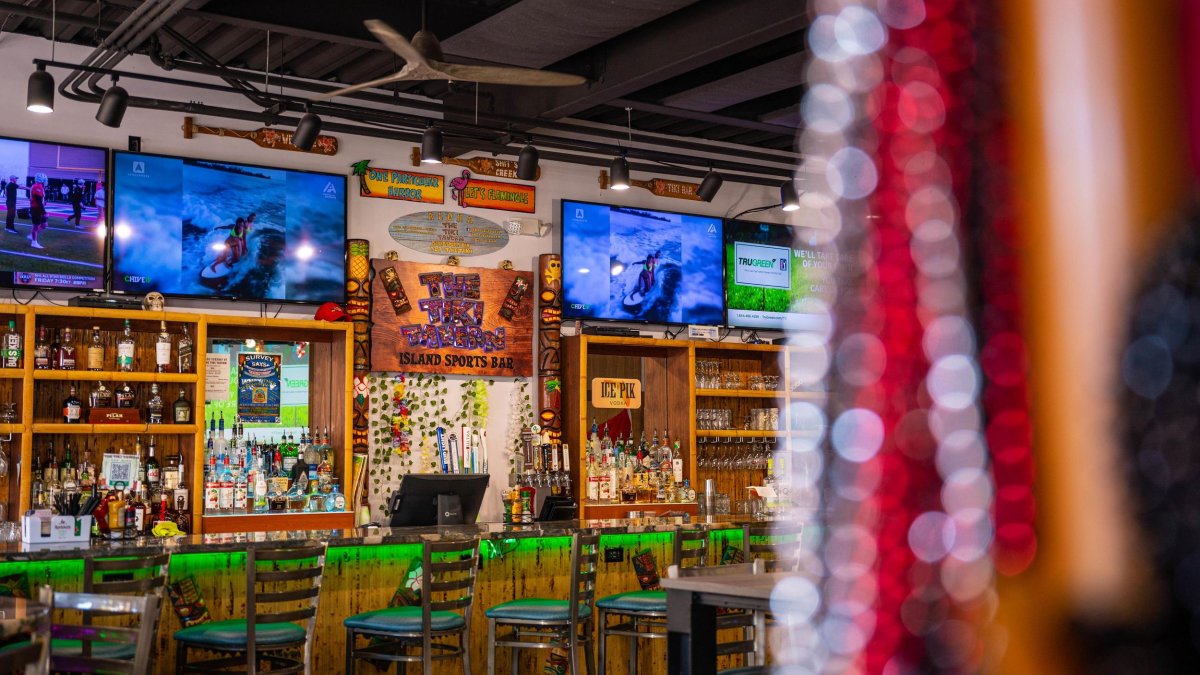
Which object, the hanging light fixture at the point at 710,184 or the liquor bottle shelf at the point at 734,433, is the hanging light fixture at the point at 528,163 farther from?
the liquor bottle shelf at the point at 734,433

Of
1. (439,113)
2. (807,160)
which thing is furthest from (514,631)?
(807,160)

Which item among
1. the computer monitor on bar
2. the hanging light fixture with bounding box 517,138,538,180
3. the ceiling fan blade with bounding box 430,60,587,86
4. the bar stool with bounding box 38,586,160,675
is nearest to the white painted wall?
the hanging light fixture with bounding box 517,138,538,180

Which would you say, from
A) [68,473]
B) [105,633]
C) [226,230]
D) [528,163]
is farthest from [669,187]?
[105,633]

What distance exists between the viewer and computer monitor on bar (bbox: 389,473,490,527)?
A: 5.96 metres

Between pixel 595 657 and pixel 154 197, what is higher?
pixel 154 197

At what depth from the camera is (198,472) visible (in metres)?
6.61

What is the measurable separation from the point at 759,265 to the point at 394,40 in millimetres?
5470

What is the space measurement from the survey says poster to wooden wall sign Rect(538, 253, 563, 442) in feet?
5.98

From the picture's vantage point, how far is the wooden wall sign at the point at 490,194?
8094 mm

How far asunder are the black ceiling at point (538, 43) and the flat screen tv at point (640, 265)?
1.12 meters

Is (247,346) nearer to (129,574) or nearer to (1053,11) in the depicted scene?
(129,574)

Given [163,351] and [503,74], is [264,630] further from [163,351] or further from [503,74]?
[163,351]

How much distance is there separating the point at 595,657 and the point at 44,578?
2.63 meters

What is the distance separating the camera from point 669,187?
8953mm
